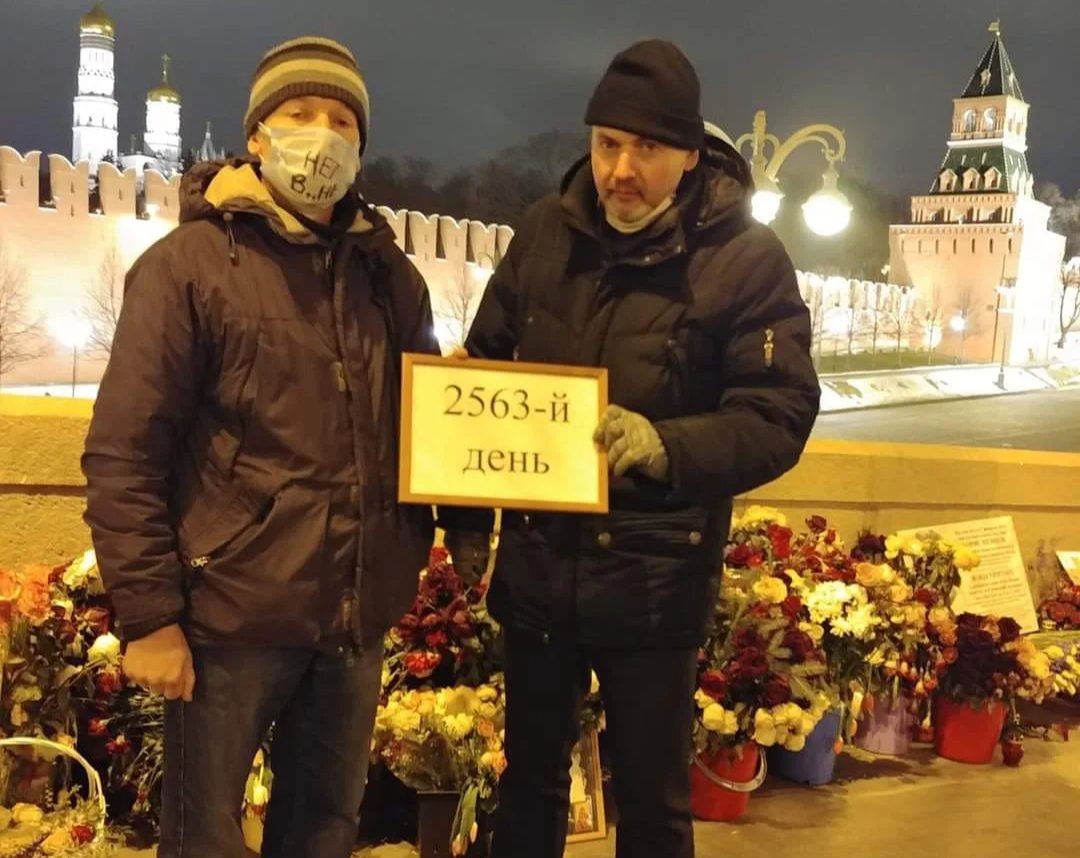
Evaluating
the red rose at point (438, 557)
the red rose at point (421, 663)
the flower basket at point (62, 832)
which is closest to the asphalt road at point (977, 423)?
the red rose at point (438, 557)

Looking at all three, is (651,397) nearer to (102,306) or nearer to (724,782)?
(724,782)

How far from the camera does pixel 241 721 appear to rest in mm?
1660

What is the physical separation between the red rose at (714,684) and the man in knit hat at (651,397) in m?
0.89

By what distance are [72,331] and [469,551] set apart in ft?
25.3

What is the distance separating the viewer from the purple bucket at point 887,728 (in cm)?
349

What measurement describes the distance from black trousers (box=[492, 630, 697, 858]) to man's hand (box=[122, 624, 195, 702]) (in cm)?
61

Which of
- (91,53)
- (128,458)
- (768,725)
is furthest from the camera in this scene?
(91,53)

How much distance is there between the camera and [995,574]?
4.05m

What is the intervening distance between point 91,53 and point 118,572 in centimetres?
2128

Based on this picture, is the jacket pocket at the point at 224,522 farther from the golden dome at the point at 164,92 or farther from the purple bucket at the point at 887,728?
the golden dome at the point at 164,92

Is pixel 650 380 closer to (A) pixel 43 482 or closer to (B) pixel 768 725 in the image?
(B) pixel 768 725

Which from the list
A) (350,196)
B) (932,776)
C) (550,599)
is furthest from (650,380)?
(932,776)

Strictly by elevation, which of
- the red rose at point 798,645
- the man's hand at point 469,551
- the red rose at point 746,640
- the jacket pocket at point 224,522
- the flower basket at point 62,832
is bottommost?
the flower basket at point 62,832

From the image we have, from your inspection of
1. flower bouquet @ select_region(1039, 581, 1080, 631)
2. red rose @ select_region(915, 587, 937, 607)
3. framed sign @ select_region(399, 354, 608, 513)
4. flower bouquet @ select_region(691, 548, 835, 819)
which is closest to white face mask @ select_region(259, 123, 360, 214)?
framed sign @ select_region(399, 354, 608, 513)
